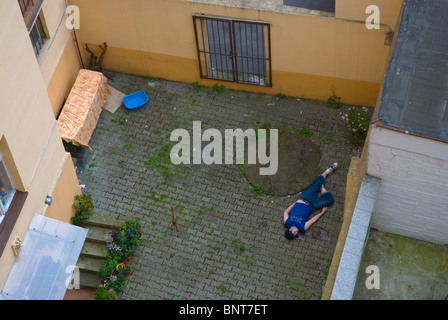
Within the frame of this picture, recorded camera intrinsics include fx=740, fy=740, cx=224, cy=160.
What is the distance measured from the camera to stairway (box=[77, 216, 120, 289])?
1888 centimetres

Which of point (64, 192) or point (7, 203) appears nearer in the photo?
point (7, 203)

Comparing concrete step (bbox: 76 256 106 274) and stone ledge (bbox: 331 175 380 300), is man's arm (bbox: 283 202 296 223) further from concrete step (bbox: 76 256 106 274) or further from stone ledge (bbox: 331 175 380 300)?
stone ledge (bbox: 331 175 380 300)

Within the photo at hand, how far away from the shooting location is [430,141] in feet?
40.1

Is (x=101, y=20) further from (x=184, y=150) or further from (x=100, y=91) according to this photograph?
(x=184, y=150)

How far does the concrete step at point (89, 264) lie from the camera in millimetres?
18891

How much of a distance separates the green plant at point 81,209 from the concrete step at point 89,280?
57.4 inches

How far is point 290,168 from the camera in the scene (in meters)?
20.7

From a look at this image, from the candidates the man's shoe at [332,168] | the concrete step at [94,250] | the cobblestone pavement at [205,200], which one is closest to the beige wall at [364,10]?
the cobblestone pavement at [205,200]

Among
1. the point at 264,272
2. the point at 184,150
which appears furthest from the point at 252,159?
the point at 264,272

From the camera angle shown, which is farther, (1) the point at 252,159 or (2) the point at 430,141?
(1) the point at 252,159

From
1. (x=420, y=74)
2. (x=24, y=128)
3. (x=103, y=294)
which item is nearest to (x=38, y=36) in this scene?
(x=24, y=128)

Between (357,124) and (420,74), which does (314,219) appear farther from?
(420,74)

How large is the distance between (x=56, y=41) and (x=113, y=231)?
5.77 meters

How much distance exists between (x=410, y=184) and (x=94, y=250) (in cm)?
915
